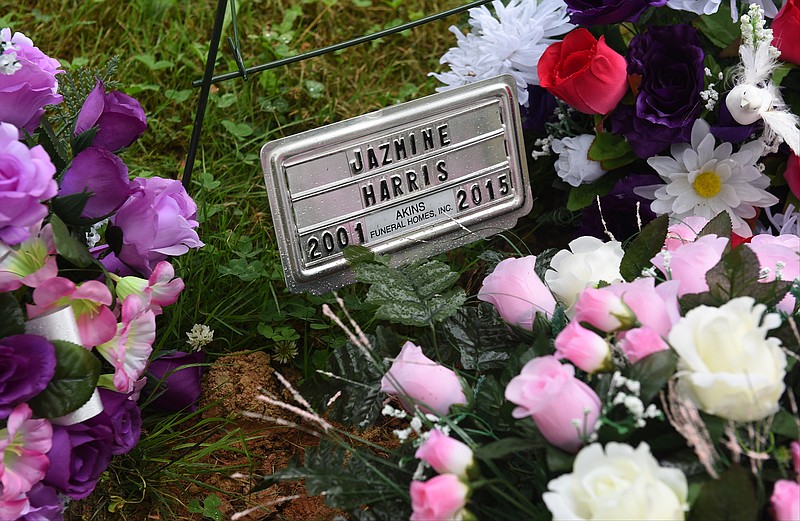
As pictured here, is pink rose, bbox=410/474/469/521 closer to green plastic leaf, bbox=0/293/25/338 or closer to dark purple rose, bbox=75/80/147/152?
green plastic leaf, bbox=0/293/25/338

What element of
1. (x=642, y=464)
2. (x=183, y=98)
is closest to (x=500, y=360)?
(x=642, y=464)

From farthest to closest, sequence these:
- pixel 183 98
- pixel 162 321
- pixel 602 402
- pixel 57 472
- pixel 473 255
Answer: pixel 183 98 → pixel 473 255 → pixel 162 321 → pixel 57 472 → pixel 602 402

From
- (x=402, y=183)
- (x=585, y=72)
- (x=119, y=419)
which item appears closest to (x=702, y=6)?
A: (x=585, y=72)

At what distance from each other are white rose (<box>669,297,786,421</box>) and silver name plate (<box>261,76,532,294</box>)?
518 millimetres

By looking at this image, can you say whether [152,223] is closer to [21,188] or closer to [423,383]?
[21,188]

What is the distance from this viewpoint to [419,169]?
4.55 ft

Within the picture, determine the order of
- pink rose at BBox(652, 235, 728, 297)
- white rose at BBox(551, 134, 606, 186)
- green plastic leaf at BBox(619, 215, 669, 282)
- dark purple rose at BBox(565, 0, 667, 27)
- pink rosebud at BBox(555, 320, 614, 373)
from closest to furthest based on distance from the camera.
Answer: pink rosebud at BBox(555, 320, 614, 373) < pink rose at BBox(652, 235, 728, 297) < green plastic leaf at BBox(619, 215, 669, 282) < dark purple rose at BBox(565, 0, 667, 27) < white rose at BBox(551, 134, 606, 186)

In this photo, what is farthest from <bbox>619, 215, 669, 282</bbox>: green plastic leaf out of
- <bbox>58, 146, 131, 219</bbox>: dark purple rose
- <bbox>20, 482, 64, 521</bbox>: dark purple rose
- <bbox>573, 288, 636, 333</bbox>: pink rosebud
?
<bbox>20, 482, 64, 521</bbox>: dark purple rose

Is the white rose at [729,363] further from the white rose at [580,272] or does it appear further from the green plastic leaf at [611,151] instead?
the green plastic leaf at [611,151]

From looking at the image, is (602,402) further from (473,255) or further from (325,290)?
(473,255)

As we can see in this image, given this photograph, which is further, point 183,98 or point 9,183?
point 183,98

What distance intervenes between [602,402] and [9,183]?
0.67 meters

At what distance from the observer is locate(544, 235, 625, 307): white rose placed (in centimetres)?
109

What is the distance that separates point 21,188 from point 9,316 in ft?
0.53
